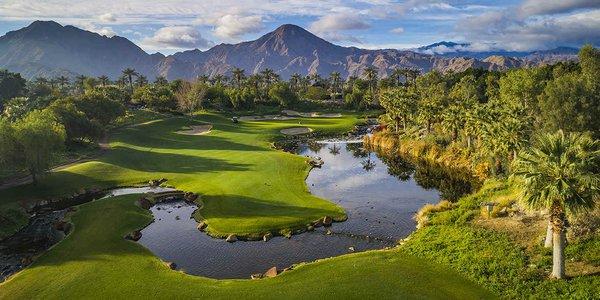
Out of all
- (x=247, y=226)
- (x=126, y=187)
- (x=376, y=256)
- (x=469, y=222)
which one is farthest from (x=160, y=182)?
(x=469, y=222)

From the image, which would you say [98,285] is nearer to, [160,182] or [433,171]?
[160,182]

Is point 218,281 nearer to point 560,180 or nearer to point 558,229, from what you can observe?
point 558,229

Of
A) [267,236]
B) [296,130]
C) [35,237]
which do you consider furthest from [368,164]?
[35,237]

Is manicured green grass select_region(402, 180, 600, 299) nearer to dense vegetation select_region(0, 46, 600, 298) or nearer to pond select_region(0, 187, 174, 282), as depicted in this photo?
dense vegetation select_region(0, 46, 600, 298)

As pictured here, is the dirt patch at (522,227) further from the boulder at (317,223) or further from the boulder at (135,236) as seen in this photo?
the boulder at (135,236)

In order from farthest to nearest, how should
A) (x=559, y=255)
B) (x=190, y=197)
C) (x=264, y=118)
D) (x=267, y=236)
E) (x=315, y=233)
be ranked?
(x=264, y=118)
(x=190, y=197)
(x=315, y=233)
(x=267, y=236)
(x=559, y=255)

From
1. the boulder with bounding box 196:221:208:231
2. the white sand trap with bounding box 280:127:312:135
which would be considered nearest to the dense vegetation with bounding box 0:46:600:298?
the boulder with bounding box 196:221:208:231
